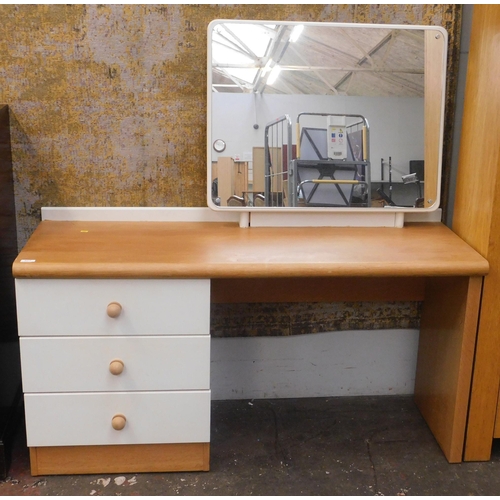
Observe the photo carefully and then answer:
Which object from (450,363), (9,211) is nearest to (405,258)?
(450,363)

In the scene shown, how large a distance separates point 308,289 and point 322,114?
0.62 meters

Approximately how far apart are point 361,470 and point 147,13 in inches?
65.9

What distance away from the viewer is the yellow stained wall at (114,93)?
1668mm

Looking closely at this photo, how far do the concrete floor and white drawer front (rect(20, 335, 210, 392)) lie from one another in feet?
1.03

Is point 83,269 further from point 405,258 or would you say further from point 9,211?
point 405,258

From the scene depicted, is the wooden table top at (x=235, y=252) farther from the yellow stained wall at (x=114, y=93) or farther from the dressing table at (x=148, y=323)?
the yellow stained wall at (x=114, y=93)

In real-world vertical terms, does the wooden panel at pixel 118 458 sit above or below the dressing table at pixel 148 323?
below

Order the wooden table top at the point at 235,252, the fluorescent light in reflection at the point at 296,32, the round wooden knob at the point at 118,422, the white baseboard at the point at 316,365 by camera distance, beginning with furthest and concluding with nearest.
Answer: the white baseboard at the point at 316,365 < the fluorescent light in reflection at the point at 296,32 < the round wooden knob at the point at 118,422 < the wooden table top at the point at 235,252

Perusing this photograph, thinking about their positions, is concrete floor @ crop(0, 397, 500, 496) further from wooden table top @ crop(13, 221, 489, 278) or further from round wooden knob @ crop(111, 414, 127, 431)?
wooden table top @ crop(13, 221, 489, 278)

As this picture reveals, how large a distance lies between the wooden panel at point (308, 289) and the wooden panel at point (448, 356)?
15cm

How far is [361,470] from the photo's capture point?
61.8 inches

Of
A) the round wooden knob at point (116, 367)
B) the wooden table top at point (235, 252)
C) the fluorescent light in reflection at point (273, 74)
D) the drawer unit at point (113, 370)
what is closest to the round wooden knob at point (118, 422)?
the drawer unit at point (113, 370)

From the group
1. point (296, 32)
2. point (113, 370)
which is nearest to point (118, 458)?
point (113, 370)

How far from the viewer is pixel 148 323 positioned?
1384mm
